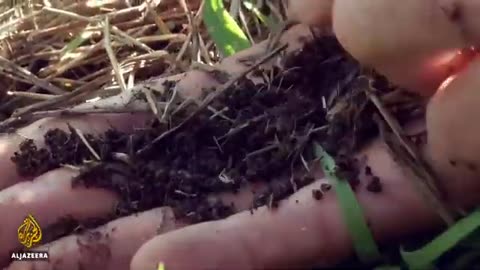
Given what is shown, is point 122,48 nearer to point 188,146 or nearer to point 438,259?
point 188,146

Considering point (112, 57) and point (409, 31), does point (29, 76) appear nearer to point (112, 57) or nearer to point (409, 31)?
point (112, 57)

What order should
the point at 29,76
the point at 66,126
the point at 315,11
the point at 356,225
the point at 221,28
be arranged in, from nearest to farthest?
the point at 356,225 < the point at 315,11 < the point at 66,126 < the point at 221,28 < the point at 29,76

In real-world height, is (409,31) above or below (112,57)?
above

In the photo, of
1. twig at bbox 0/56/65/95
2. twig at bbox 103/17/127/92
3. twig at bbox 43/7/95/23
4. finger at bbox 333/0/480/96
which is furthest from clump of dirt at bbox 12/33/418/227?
twig at bbox 43/7/95/23

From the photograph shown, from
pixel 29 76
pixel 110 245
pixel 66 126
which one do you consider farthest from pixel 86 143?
pixel 29 76

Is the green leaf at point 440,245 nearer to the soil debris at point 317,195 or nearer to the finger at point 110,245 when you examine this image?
the soil debris at point 317,195

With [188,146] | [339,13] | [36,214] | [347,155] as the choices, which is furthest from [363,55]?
[36,214]
